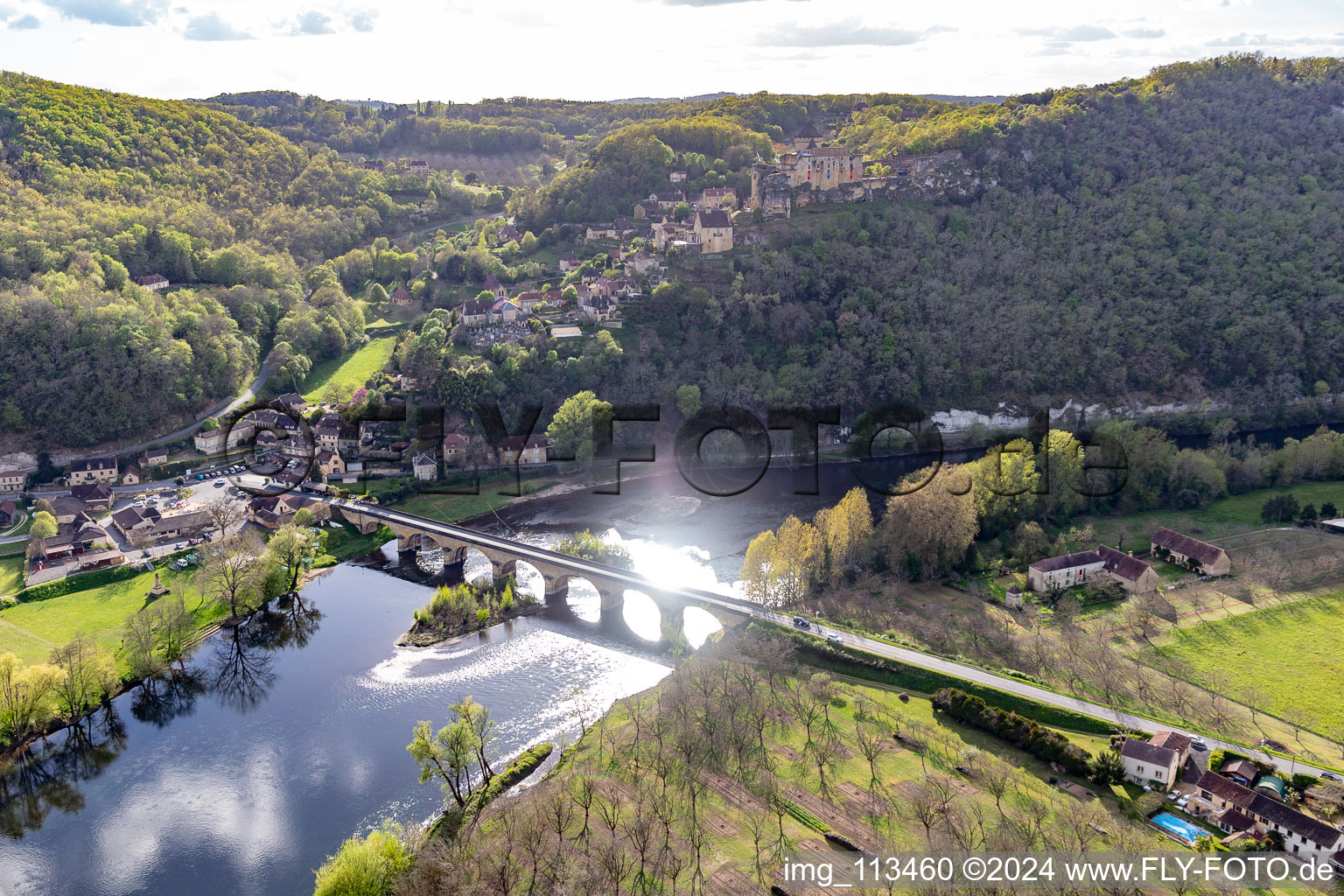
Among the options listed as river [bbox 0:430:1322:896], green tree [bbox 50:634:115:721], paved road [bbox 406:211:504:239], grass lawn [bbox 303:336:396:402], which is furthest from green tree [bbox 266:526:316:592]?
paved road [bbox 406:211:504:239]

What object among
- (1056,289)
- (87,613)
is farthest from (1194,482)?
(87,613)

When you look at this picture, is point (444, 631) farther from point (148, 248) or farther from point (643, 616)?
point (148, 248)

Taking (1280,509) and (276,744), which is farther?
(1280,509)

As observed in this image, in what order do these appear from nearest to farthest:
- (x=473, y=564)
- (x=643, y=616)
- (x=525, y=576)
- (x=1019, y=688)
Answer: (x=1019, y=688) → (x=643, y=616) → (x=525, y=576) → (x=473, y=564)

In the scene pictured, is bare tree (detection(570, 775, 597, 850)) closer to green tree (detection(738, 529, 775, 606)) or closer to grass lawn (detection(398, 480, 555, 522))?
green tree (detection(738, 529, 775, 606))

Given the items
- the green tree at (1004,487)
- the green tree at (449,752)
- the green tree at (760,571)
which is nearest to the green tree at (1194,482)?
the green tree at (1004,487)

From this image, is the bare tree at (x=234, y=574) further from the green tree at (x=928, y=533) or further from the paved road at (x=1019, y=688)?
the green tree at (x=928, y=533)

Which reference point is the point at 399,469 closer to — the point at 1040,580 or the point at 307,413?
the point at 307,413
